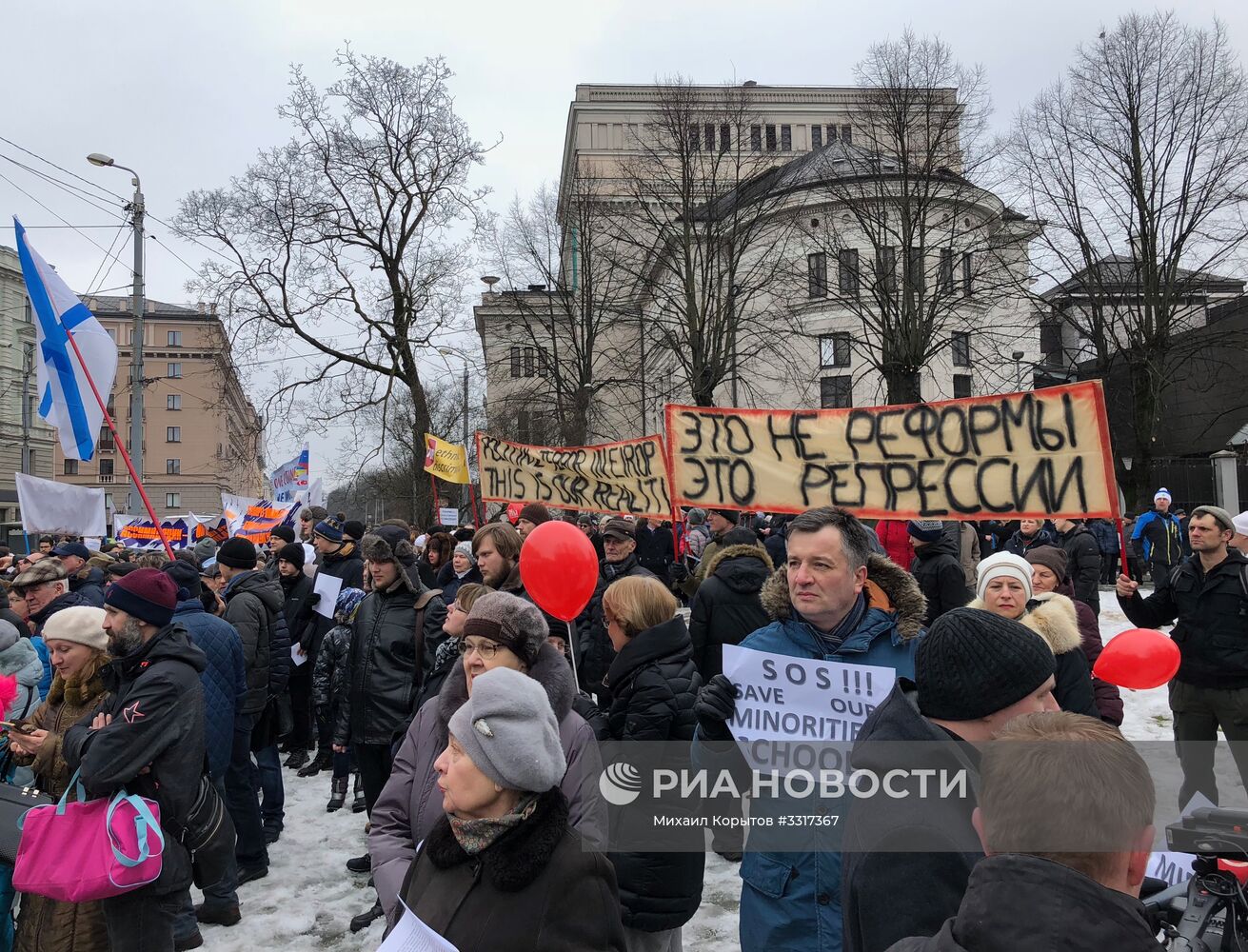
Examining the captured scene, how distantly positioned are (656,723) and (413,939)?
5.40 feet

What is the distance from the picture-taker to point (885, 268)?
81.5ft

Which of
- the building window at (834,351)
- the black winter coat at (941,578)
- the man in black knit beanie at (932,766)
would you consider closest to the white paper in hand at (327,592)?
the black winter coat at (941,578)

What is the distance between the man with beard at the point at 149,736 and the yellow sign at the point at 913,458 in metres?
3.79

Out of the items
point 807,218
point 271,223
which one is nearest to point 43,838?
point 271,223

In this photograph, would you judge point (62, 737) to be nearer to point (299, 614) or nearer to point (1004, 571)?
point (299, 614)

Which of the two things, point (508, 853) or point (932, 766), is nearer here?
point (932, 766)

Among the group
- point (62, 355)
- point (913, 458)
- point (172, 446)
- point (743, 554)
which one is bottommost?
point (743, 554)

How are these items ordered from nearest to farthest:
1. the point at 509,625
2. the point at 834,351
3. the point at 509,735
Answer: the point at 509,735
the point at 509,625
the point at 834,351

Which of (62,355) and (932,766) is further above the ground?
(62,355)

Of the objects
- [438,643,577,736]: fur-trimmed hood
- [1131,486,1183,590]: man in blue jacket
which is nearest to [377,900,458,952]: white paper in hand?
[438,643,577,736]: fur-trimmed hood

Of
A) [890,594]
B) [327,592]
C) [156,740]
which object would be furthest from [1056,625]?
[327,592]

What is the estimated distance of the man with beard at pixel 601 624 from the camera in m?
5.76

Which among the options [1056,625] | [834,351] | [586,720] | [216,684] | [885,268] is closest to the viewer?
[586,720]

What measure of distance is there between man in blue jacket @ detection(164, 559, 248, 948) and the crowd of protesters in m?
0.02
